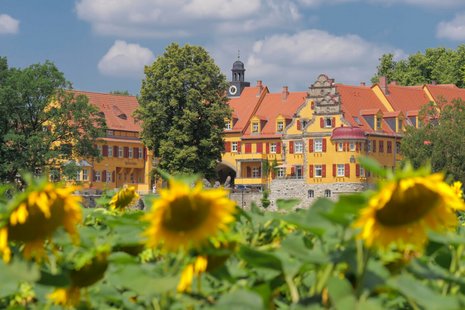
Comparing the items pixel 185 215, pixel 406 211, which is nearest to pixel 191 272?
pixel 185 215

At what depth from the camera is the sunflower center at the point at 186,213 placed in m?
2.63

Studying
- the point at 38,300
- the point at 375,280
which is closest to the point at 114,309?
the point at 38,300

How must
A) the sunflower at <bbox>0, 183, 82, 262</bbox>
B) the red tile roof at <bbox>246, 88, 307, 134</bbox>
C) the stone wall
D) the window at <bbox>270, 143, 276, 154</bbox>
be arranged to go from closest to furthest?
the sunflower at <bbox>0, 183, 82, 262</bbox> → the stone wall → the red tile roof at <bbox>246, 88, 307, 134</bbox> → the window at <bbox>270, 143, 276, 154</bbox>

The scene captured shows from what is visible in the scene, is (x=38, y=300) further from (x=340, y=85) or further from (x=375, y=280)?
(x=340, y=85)

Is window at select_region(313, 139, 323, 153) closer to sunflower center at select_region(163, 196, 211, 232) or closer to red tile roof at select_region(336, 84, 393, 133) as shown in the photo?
red tile roof at select_region(336, 84, 393, 133)

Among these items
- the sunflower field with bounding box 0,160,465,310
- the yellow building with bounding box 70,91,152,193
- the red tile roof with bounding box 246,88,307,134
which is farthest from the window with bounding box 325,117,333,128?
the sunflower field with bounding box 0,160,465,310

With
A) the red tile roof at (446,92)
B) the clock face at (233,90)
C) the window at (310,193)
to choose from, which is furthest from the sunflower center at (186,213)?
the clock face at (233,90)

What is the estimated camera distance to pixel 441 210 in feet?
8.50

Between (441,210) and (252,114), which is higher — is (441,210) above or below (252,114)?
below

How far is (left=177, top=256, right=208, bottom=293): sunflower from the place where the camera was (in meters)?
2.85

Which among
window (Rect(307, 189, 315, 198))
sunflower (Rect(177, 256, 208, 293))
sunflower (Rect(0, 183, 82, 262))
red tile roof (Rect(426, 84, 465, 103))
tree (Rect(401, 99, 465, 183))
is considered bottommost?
sunflower (Rect(177, 256, 208, 293))

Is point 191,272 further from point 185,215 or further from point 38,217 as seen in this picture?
point 38,217

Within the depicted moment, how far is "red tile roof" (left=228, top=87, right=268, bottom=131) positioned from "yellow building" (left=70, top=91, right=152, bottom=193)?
835cm

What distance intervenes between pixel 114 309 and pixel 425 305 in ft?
3.33
